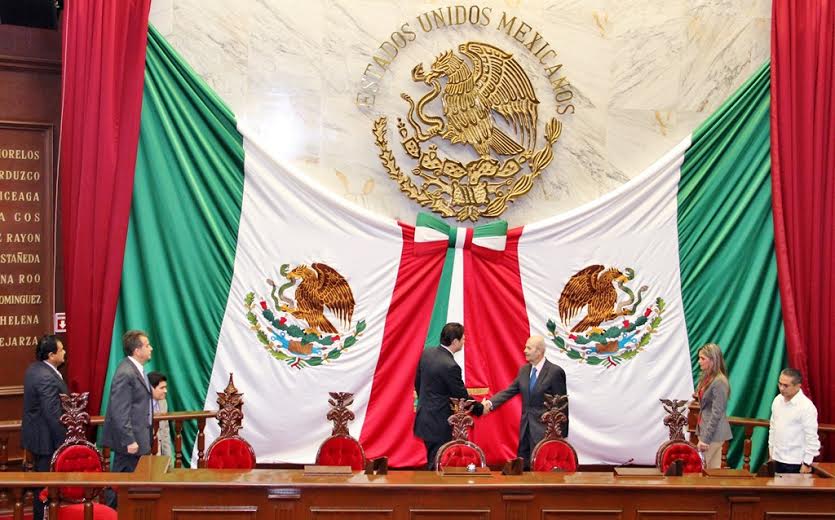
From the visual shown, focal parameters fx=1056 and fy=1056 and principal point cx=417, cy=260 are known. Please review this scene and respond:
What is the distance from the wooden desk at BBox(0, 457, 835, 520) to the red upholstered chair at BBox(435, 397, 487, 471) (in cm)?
52

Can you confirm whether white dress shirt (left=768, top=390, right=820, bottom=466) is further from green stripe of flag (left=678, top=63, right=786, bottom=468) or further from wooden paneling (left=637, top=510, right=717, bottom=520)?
wooden paneling (left=637, top=510, right=717, bottom=520)

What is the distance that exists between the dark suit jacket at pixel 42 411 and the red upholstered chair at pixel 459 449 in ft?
7.35

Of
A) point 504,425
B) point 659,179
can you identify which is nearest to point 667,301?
point 659,179

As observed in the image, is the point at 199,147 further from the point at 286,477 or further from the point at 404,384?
the point at 286,477

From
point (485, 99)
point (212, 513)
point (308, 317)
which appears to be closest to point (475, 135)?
point (485, 99)

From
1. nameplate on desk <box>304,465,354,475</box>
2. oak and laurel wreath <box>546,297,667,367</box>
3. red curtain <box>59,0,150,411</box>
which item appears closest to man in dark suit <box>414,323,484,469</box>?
oak and laurel wreath <box>546,297,667,367</box>

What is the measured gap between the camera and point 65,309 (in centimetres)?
697

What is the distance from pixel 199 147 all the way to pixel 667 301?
354 cm

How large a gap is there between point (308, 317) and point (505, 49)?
240 cm

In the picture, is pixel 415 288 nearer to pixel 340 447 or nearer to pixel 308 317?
pixel 308 317

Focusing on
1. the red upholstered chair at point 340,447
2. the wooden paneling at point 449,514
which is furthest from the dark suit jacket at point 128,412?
the wooden paneling at point 449,514

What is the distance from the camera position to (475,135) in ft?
25.0

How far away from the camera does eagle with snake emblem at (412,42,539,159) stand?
759cm

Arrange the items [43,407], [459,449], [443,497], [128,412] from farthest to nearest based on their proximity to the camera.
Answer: [43,407] < [128,412] < [459,449] < [443,497]
